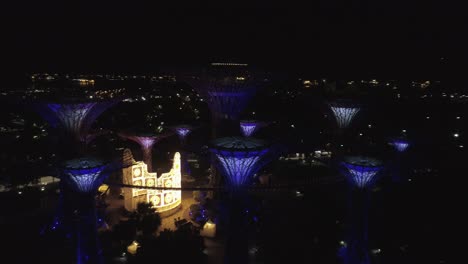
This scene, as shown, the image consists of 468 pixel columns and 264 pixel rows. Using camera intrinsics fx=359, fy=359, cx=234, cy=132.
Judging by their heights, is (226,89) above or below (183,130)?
above

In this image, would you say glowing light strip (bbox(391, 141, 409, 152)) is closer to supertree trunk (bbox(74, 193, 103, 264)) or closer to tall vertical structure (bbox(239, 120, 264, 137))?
tall vertical structure (bbox(239, 120, 264, 137))

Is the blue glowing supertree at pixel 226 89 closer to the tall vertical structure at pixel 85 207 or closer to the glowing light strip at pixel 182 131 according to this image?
the glowing light strip at pixel 182 131

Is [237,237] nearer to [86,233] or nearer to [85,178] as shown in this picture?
[86,233]

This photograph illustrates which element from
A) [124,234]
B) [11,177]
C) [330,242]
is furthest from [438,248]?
[11,177]

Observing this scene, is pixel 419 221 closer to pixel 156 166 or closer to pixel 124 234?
pixel 124 234

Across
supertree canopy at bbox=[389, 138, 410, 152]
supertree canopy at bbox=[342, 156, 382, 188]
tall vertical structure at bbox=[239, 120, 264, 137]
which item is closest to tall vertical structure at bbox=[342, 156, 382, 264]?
supertree canopy at bbox=[342, 156, 382, 188]

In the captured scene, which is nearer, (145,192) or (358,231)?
(358,231)

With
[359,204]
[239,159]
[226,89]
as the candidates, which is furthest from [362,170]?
[226,89]

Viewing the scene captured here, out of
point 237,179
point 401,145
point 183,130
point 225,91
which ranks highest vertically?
point 225,91
